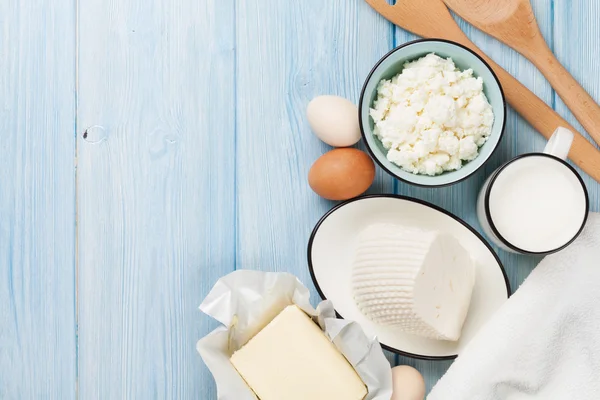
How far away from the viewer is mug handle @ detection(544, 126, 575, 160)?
713mm

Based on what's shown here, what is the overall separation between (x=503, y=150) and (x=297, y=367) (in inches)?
14.0

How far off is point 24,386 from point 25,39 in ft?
1.39

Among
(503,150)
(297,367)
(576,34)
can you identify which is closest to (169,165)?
(297,367)

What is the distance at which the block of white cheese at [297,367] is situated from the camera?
0.72m

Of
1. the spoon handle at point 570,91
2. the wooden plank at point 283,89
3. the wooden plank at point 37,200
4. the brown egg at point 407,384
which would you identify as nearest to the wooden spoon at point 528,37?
the spoon handle at point 570,91

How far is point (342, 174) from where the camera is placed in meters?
0.72

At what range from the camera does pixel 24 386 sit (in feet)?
2.60

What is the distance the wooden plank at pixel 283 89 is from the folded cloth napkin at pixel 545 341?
0.69ft

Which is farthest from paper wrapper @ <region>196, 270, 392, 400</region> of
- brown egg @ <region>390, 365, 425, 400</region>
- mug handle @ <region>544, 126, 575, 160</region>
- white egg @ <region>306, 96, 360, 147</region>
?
mug handle @ <region>544, 126, 575, 160</region>

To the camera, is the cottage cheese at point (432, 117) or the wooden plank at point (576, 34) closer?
the cottage cheese at point (432, 117)

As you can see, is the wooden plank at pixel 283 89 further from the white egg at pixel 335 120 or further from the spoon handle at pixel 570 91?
the spoon handle at pixel 570 91

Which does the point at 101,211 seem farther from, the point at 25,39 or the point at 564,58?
the point at 564,58

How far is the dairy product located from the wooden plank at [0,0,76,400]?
1.67 ft

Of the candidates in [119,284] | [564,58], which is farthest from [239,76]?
[564,58]
